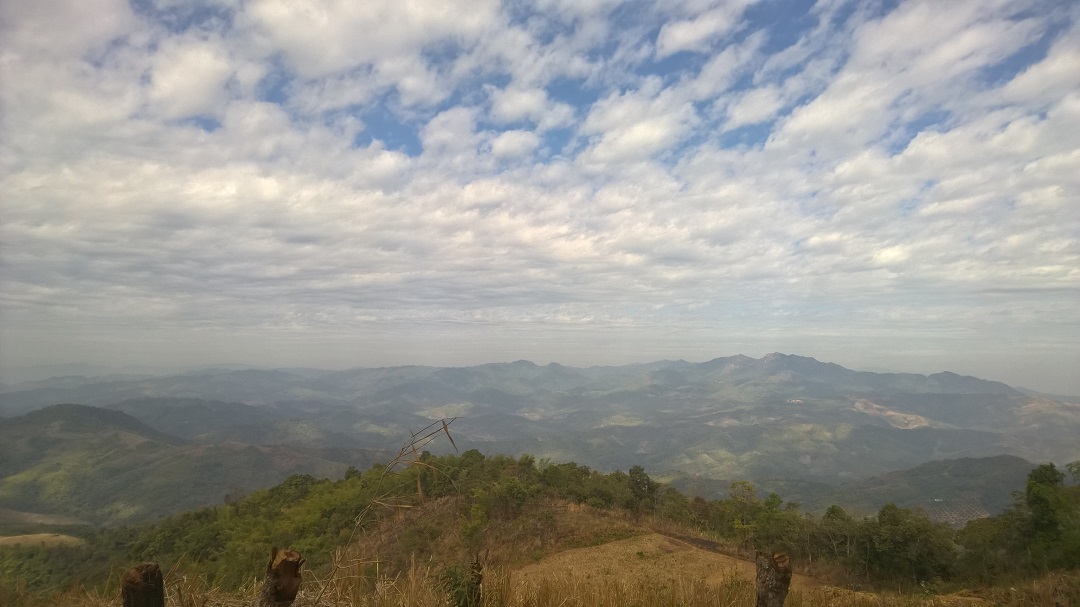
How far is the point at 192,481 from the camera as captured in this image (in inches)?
6442

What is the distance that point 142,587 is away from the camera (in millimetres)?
2816

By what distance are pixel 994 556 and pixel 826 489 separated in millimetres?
187316

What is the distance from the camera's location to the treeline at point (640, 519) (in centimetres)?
2006

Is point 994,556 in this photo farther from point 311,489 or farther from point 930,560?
point 311,489

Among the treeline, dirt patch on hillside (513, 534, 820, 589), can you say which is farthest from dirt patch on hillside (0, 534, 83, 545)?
dirt patch on hillside (513, 534, 820, 589)

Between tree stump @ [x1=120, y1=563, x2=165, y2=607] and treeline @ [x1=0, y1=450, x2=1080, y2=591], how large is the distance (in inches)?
47.3

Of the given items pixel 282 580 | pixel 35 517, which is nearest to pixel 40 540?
pixel 35 517

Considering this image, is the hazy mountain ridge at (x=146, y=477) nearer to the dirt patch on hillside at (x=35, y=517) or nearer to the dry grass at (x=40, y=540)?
the dirt patch on hillside at (x=35, y=517)

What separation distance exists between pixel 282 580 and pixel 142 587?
0.73m

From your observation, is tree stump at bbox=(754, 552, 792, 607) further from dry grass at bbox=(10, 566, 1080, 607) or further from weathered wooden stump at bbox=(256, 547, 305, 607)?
weathered wooden stump at bbox=(256, 547, 305, 607)

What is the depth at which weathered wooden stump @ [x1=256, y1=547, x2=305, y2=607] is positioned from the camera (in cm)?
305

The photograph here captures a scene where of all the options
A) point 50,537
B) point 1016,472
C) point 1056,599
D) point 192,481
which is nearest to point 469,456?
point 1056,599

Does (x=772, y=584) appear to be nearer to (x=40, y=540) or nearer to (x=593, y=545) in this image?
(x=593, y=545)

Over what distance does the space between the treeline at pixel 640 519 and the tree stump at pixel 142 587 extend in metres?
1.20
